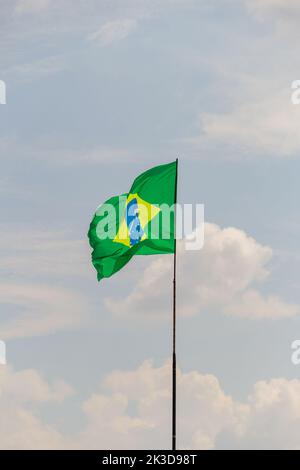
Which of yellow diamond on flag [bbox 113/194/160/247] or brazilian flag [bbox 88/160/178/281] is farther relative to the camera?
yellow diamond on flag [bbox 113/194/160/247]

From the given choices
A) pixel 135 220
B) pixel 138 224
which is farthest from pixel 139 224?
pixel 135 220

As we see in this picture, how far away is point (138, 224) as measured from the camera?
55.6 meters

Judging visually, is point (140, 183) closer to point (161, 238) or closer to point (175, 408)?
point (161, 238)

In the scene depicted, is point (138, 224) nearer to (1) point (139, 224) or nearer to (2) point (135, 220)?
(1) point (139, 224)

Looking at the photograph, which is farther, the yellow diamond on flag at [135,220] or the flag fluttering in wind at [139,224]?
the yellow diamond on flag at [135,220]

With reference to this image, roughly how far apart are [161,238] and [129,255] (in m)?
2.39

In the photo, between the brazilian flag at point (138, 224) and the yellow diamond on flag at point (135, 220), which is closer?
the brazilian flag at point (138, 224)

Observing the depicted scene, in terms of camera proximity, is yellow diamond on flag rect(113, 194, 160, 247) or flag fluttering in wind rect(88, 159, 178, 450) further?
yellow diamond on flag rect(113, 194, 160, 247)

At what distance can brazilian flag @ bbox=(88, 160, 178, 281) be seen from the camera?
180 ft

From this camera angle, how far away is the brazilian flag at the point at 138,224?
180 feet
